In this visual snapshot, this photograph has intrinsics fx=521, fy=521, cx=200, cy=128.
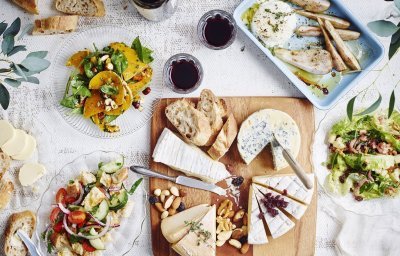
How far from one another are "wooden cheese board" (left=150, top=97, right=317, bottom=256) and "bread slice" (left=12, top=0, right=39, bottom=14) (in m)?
0.69

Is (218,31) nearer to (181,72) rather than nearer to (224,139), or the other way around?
(181,72)

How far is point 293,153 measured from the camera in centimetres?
227

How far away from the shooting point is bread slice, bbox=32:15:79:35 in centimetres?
225

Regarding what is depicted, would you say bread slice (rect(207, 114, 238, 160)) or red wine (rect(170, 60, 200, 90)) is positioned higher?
red wine (rect(170, 60, 200, 90))

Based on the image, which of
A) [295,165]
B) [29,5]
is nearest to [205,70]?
[295,165]

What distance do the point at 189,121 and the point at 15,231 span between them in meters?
0.92

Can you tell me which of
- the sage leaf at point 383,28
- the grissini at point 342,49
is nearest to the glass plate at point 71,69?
the grissini at point 342,49

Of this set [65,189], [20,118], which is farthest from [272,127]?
[20,118]

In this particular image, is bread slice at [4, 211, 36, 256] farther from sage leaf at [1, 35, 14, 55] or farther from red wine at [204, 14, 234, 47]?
red wine at [204, 14, 234, 47]

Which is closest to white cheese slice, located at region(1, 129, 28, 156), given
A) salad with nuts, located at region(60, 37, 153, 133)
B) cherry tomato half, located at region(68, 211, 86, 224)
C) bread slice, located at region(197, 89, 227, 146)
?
salad with nuts, located at region(60, 37, 153, 133)

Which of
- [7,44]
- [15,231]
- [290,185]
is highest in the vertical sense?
[7,44]

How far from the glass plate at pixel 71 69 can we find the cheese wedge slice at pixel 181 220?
0.43m

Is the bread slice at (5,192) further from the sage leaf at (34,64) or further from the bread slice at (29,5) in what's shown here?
the bread slice at (29,5)

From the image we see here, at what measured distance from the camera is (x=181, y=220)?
89.9 inches
